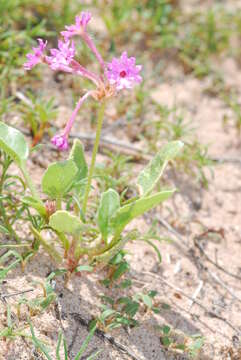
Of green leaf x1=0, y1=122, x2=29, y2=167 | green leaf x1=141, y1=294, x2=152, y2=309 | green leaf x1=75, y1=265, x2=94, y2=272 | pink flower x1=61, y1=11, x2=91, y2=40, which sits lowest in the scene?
green leaf x1=141, y1=294, x2=152, y2=309

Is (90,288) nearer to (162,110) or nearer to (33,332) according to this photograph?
(33,332)

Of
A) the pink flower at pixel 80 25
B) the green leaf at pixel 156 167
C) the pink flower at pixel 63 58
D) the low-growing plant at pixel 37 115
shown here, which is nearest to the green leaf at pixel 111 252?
the green leaf at pixel 156 167

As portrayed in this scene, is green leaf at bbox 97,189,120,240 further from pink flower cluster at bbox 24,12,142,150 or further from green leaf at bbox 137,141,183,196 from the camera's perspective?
pink flower cluster at bbox 24,12,142,150

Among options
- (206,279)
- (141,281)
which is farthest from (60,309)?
(206,279)

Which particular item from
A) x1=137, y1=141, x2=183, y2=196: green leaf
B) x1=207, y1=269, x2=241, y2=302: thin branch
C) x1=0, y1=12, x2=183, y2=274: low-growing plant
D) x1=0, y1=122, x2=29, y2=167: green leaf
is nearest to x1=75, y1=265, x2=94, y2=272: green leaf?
x1=0, y1=12, x2=183, y2=274: low-growing plant

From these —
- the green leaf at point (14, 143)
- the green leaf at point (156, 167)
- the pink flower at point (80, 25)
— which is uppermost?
the pink flower at point (80, 25)

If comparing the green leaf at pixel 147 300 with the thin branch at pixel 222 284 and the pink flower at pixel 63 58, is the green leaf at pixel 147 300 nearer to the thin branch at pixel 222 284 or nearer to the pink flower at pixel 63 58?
the thin branch at pixel 222 284

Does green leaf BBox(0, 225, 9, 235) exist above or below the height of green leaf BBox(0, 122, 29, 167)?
below

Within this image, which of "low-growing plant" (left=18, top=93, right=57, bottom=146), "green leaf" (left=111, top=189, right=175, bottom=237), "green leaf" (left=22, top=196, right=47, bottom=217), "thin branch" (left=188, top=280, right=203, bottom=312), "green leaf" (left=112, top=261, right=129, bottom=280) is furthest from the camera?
"low-growing plant" (left=18, top=93, right=57, bottom=146)
